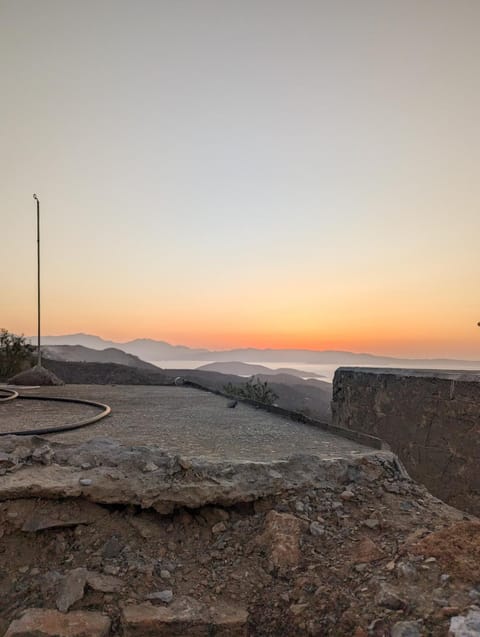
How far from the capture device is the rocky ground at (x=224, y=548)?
8.70 feet

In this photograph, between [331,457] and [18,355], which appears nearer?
[331,457]

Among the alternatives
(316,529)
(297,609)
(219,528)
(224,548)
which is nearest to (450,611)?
(297,609)

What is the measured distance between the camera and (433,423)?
4.82 metres

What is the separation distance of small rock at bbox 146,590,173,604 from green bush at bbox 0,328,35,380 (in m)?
14.0

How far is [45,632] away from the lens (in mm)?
2605

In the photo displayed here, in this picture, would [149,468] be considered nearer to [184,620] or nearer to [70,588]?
[70,588]

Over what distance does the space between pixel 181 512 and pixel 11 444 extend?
4.83 ft

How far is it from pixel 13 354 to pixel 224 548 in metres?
15.1

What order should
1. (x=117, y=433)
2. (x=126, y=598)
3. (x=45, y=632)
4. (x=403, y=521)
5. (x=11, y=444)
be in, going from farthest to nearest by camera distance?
(x=117, y=433) < (x=11, y=444) < (x=403, y=521) < (x=126, y=598) < (x=45, y=632)

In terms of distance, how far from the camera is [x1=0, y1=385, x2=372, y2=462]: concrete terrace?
413cm

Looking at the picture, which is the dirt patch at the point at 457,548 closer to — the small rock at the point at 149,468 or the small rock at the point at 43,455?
the small rock at the point at 149,468

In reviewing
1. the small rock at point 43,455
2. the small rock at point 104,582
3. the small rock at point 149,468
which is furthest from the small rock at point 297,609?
the small rock at point 43,455

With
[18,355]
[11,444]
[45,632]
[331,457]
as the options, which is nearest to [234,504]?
[331,457]

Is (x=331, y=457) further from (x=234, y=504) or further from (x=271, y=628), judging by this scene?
(x=271, y=628)
